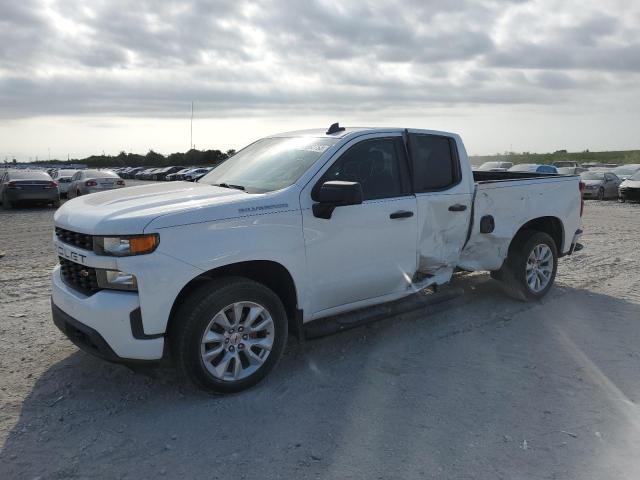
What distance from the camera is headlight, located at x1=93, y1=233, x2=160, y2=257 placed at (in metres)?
3.55

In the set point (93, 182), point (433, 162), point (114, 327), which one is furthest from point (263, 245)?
point (93, 182)

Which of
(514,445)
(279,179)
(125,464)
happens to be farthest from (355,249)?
(125,464)

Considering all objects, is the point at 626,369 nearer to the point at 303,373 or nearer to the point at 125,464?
the point at 303,373

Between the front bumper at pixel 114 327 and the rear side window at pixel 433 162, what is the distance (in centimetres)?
266

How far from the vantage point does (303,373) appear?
14.5 ft

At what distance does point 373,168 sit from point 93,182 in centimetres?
1821

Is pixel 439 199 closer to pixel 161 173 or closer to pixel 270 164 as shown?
pixel 270 164

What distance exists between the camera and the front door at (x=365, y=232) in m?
4.32

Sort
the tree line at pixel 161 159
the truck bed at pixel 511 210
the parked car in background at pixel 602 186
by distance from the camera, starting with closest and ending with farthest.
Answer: the truck bed at pixel 511 210
the parked car in background at pixel 602 186
the tree line at pixel 161 159

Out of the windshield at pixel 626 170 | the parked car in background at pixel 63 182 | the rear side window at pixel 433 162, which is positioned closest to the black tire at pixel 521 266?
the rear side window at pixel 433 162

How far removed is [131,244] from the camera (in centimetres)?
356

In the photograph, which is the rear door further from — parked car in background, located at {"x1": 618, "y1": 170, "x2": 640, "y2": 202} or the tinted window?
parked car in background, located at {"x1": 618, "y1": 170, "x2": 640, "y2": 202}

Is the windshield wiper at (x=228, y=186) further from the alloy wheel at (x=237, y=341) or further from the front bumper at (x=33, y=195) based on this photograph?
the front bumper at (x=33, y=195)

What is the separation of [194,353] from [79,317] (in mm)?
804
